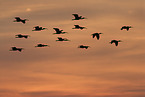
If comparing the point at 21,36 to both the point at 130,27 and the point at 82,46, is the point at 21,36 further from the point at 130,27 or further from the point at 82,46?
the point at 130,27

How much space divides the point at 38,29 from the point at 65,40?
30.1 feet

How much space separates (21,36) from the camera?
133750 mm

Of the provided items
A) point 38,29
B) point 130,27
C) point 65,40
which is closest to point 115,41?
point 130,27

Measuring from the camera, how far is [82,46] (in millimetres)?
133375

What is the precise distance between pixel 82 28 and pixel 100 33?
699 centimetres

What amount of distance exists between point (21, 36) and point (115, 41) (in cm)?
2905

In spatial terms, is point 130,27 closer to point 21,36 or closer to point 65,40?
point 65,40

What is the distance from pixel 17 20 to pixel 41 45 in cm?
1156

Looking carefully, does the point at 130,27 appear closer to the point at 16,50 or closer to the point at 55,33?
the point at 55,33

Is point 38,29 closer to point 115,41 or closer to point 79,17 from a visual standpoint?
point 79,17

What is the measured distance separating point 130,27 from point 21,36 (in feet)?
110

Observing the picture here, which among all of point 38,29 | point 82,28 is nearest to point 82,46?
point 82,28

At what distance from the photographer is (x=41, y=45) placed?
450 feet

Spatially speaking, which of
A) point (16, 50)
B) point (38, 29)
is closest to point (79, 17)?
point (38, 29)
